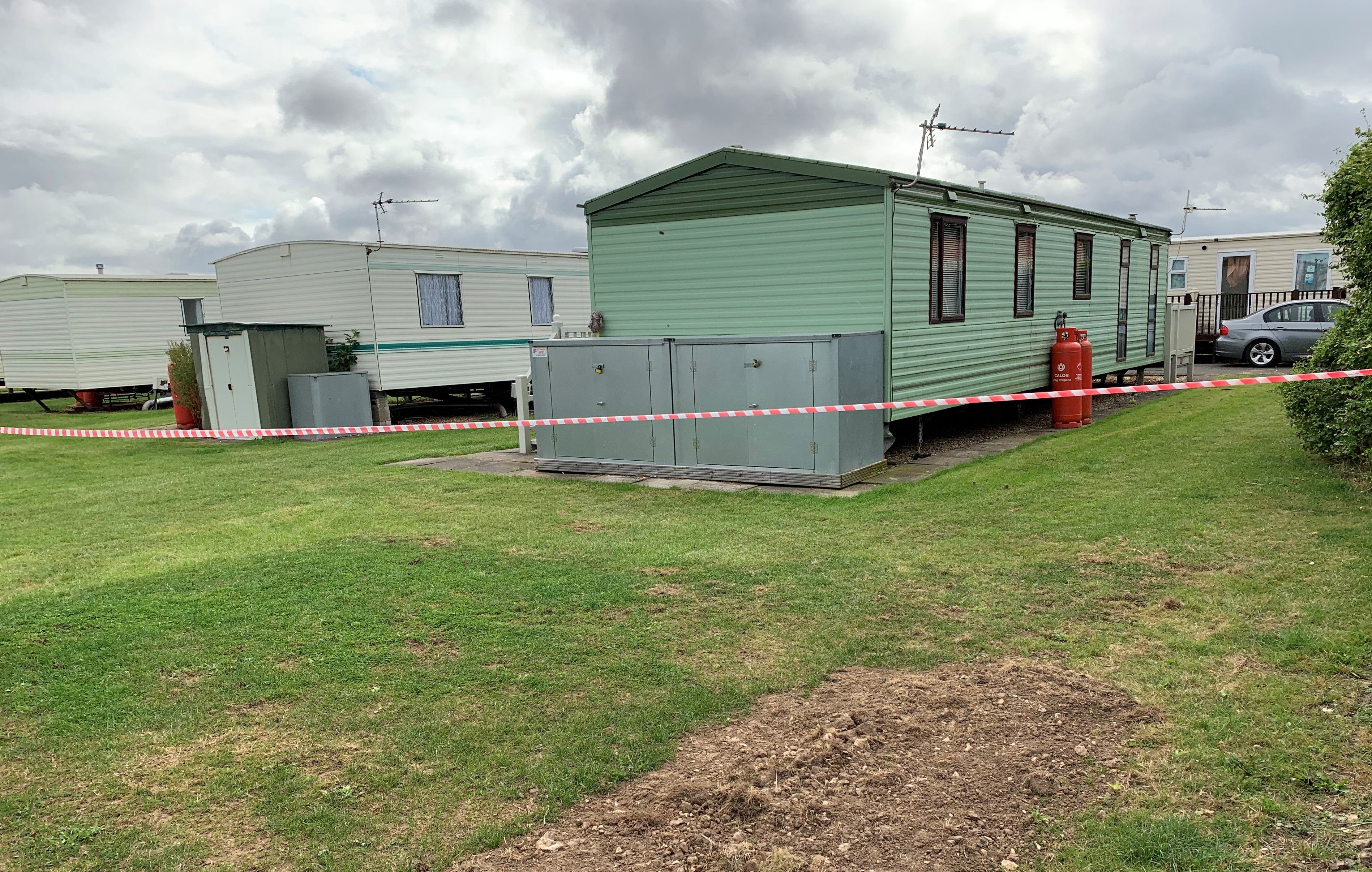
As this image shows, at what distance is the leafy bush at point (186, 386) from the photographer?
15773mm

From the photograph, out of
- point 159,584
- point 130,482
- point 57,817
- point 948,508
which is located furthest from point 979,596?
point 130,482

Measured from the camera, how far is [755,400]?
8711 millimetres

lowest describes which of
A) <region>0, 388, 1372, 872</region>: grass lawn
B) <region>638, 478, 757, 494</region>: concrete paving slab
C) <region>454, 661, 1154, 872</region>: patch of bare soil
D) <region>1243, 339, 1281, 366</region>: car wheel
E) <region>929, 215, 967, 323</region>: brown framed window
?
<region>454, 661, 1154, 872</region>: patch of bare soil

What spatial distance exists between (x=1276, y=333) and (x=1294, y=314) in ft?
1.59

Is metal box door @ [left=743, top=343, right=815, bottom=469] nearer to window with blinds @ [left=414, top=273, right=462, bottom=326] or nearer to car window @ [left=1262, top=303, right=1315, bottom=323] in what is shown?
window with blinds @ [left=414, top=273, right=462, bottom=326]

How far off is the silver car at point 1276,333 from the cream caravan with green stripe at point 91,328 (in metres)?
21.2

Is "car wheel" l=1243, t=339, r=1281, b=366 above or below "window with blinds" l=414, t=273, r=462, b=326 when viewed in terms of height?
below

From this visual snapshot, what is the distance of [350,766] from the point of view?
351 cm

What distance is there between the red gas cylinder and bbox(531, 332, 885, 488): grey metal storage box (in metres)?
4.31

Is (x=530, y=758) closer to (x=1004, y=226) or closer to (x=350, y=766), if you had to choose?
(x=350, y=766)

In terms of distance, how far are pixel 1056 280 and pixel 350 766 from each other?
1223 cm

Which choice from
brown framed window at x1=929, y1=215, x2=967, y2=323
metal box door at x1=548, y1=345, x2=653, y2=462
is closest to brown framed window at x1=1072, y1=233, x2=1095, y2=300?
brown framed window at x1=929, y1=215, x2=967, y2=323

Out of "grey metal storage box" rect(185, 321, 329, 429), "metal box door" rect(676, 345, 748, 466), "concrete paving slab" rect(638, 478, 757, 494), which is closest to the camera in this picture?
"concrete paving slab" rect(638, 478, 757, 494)

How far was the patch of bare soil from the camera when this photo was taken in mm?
2920
